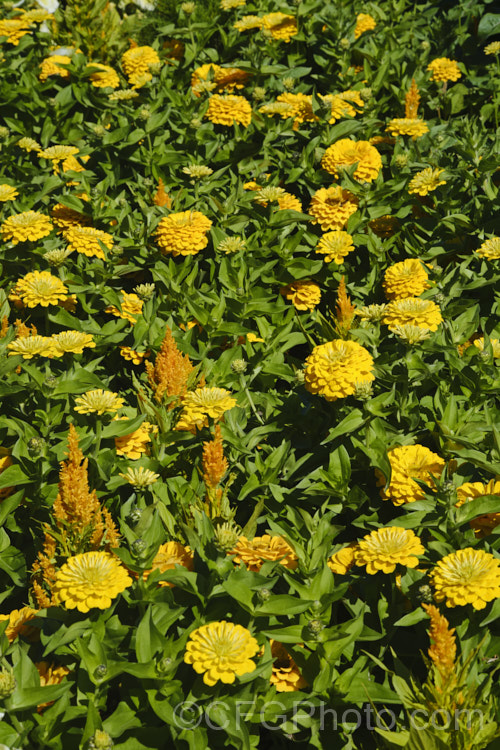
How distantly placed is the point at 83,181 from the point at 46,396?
4.69 ft

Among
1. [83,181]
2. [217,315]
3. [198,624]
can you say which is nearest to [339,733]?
[198,624]

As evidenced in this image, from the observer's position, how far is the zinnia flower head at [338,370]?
217 cm

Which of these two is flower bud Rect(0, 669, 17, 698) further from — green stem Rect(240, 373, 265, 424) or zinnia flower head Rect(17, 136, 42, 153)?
zinnia flower head Rect(17, 136, 42, 153)

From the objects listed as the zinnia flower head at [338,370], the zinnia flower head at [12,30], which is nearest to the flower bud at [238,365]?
the zinnia flower head at [338,370]

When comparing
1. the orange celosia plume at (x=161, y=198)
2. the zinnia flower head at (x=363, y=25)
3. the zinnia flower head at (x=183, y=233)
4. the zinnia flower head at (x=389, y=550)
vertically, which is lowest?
the zinnia flower head at (x=389, y=550)

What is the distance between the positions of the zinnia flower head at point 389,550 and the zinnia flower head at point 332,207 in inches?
61.8

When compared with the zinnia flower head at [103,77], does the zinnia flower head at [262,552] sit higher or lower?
lower

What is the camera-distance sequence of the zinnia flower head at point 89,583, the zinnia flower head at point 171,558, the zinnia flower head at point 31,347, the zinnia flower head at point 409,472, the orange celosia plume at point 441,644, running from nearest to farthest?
the orange celosia plume at point 441,644, the zinnia flower head at point 89,583, the zinnia flower head at point 171,558, the zinnia flower head at point 409,472, the zinnia flower head at point 31,347

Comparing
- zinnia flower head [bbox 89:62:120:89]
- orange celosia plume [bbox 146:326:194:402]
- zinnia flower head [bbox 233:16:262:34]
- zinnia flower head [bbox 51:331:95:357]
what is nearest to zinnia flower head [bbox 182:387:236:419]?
orange celosia plume [bbox 146:326:194:402]

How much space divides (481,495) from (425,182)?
1.55 metres

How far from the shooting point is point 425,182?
10.2 feet

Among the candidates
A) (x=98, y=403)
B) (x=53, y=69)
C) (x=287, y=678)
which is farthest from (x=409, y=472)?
(x=53, y=69)

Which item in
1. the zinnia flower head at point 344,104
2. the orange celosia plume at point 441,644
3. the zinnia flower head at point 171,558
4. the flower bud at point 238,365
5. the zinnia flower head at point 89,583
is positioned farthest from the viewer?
the zinnia flower head at point 344,104

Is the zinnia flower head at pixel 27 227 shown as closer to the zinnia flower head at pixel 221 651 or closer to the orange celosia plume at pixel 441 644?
the zinnia flower head at pixel 221 651
